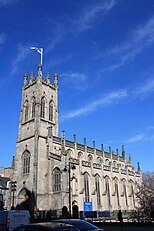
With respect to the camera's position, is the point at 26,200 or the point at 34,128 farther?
the point at 34,128

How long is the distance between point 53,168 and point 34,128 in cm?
883

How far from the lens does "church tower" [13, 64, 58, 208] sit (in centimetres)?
3975

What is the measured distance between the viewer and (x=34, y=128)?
43.0 metres

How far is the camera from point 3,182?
193ft

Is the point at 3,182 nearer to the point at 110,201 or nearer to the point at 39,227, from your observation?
the point at 110,201

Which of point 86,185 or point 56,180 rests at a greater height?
point 56,180

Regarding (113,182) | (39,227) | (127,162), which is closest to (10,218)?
(39,227)

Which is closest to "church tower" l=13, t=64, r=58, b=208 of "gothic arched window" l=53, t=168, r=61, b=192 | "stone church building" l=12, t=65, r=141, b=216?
"stone church building" l=12, t=65, r=141, b=216

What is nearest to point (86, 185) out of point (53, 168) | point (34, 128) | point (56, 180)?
point (56, 180)

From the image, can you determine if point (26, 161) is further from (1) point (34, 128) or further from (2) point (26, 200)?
(2) point (26, 200)

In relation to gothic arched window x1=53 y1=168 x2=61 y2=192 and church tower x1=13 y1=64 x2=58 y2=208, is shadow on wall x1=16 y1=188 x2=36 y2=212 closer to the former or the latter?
church tower x1=13 y1=64 x2=58 y2=208

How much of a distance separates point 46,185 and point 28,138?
988 centimetres

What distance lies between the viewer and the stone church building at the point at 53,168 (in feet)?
122

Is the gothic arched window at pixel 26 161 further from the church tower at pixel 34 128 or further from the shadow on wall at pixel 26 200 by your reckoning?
the shadow on wall at pixel 26 200
